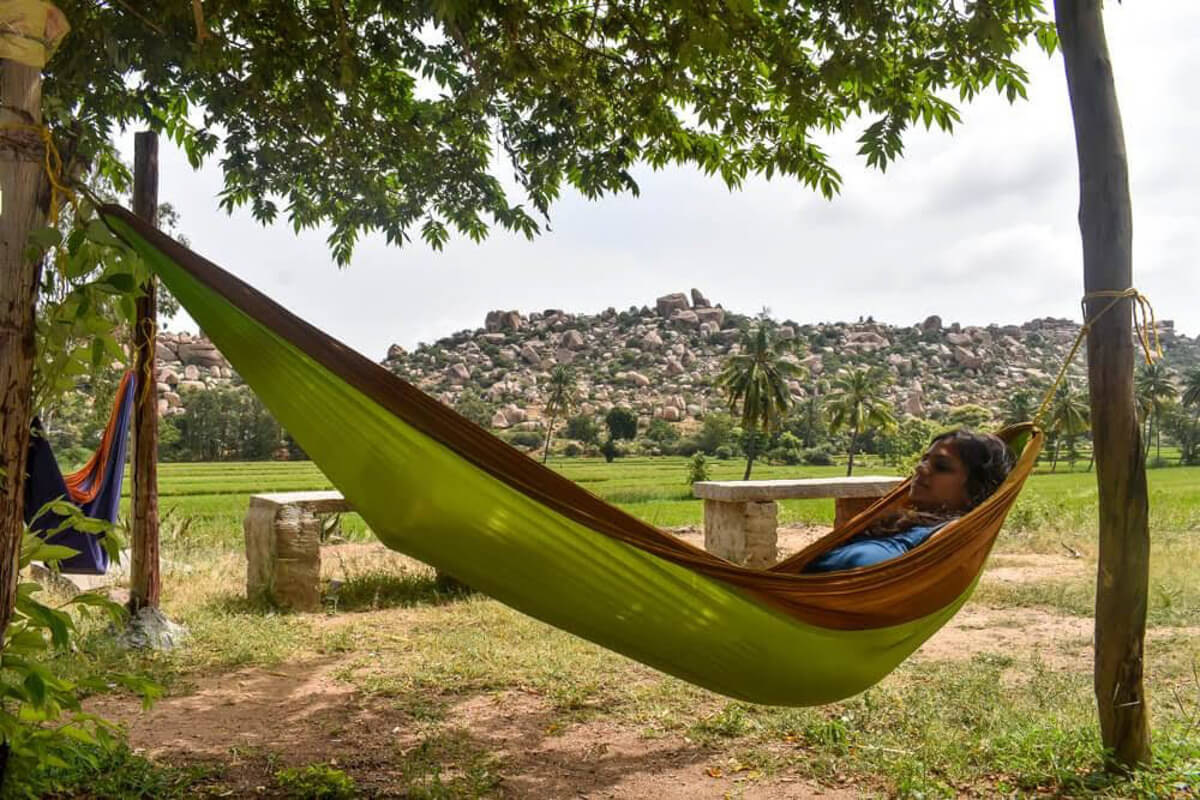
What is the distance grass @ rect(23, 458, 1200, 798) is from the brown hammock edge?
742mm

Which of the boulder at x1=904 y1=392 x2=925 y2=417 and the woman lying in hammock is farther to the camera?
the boulder at x1=904 y1=392 x2=925 y2=417

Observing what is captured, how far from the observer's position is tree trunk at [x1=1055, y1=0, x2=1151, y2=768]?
220 cm

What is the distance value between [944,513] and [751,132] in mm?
2286

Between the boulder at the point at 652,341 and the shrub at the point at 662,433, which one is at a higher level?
the boulder at the point at 652,341

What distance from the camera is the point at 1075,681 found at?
3.31m

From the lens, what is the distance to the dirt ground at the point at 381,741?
7.67 ft

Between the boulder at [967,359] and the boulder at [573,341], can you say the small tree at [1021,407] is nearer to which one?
the boulder at [967,359]

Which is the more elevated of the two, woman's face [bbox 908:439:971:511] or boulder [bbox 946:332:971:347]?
boulder [bbox 946:332:971:347]

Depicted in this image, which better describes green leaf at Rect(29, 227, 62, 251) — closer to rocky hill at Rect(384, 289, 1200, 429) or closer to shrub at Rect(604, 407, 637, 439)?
shrub at Rect(604, 407, 637, 439)

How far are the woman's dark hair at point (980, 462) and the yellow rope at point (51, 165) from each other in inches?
75.1

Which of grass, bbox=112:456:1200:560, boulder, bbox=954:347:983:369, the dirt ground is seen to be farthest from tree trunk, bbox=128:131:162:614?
boulder, bbox=954:347:983:369

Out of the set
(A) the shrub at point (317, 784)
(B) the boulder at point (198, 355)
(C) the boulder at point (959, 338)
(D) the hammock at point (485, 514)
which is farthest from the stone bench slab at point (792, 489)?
(C) the boulder at point (959, 338)

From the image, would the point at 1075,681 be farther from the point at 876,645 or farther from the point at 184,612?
the point at 184,612

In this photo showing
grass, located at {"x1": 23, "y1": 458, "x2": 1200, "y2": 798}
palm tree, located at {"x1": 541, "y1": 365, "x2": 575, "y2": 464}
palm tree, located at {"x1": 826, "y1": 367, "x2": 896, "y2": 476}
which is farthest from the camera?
palm tree, located at {"x1": 541, "y1": 365, "x2": 575, "y2": 464}
